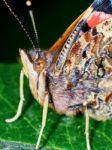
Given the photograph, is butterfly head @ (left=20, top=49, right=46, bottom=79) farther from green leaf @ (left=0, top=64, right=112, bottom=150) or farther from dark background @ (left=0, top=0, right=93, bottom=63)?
dark background @ (left=0, top=0, right=93, bottom=63)

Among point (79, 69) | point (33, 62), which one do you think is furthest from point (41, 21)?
point (79, 69)

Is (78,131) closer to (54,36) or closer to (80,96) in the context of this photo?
(80,96)

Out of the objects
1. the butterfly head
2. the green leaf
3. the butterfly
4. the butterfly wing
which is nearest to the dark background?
the green leaf

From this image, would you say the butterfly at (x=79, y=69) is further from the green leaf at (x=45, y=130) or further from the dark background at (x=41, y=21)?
the dark background at (x=41, y=21)

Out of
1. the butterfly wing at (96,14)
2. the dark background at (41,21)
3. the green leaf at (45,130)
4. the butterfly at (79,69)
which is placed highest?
the dark background at (41,21)

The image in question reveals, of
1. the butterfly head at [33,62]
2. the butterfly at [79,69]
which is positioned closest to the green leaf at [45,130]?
the butterfly at [79,69]

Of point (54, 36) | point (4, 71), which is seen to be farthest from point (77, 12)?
point (4, 71)
